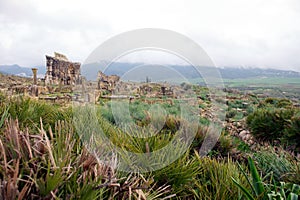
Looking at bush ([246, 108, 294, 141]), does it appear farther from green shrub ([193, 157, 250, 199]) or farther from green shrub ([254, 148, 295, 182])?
green shrub ([193, 157, 250, 199])

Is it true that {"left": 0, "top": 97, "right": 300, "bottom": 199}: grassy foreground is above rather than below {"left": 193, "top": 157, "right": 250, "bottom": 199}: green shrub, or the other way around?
above

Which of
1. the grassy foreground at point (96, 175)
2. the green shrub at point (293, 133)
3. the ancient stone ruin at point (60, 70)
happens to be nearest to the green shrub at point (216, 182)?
the grassy foreground at point (96, 175)

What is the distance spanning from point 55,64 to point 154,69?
19792mm

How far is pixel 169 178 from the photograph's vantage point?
289 centimetres

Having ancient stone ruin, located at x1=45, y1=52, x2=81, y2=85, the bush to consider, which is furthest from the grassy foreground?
ancient stone ruin, located at x1=45, y1=52, x2=81, y2=85

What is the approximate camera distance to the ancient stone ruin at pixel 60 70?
22781mm

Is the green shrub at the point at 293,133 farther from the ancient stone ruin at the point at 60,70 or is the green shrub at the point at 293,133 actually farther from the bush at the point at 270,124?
the ancient stone ruin at the point at 60,70

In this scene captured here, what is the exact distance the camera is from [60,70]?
23.2 m

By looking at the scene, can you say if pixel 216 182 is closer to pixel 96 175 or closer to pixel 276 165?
pixel 96 175

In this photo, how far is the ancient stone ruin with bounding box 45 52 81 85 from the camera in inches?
897

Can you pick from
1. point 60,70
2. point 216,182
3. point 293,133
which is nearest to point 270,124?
point 293,133

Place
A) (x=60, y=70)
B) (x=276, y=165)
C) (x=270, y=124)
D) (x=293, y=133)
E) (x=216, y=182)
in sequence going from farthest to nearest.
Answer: (x=60, y=70) → (x=270, y=124) → (x=293, y=133) → (x=276, y=165) → (x=216, y=182)

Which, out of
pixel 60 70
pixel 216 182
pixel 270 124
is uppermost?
pixel 60 70

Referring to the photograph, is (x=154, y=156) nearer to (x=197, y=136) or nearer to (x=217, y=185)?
(x=217, y=185)
